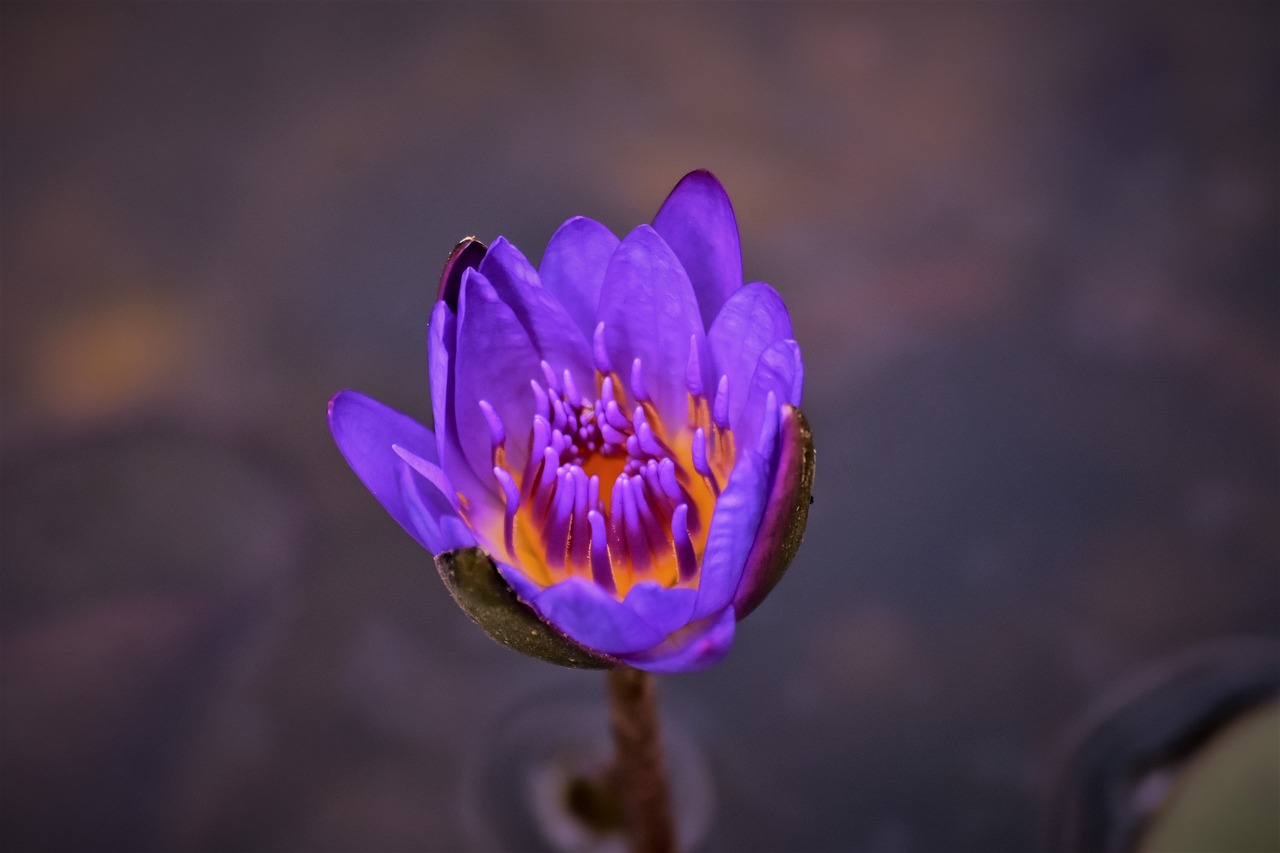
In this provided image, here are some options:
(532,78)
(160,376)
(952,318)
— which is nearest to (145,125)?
(160,376)

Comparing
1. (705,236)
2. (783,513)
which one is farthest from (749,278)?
(783,513)

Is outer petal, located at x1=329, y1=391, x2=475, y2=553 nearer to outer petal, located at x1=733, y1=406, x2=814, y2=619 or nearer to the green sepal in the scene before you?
the green sepal

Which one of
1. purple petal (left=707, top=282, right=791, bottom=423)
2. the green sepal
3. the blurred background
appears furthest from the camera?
the blurred background

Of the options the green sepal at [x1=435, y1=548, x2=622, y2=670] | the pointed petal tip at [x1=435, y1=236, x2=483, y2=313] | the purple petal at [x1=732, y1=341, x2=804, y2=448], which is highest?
the pointed petal tip at [x1=435, y1=236, x2=483, y2=313]

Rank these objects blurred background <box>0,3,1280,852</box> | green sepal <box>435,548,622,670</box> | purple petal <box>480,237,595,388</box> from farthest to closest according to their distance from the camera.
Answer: blurred background <box>0,3,1280,852</box>, purple petal <box>480,237,595,388</box>, green sepal <box>435,548,622,670</box>

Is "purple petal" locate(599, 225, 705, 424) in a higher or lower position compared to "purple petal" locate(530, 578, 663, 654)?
higher

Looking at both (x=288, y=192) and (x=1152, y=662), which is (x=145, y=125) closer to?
(x=288, y=192)

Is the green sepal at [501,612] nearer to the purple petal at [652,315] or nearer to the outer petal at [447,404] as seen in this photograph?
the outer petal at [447,404]

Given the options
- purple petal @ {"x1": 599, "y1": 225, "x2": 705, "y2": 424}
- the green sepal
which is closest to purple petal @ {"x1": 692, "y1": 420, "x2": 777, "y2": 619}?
the green sepal
